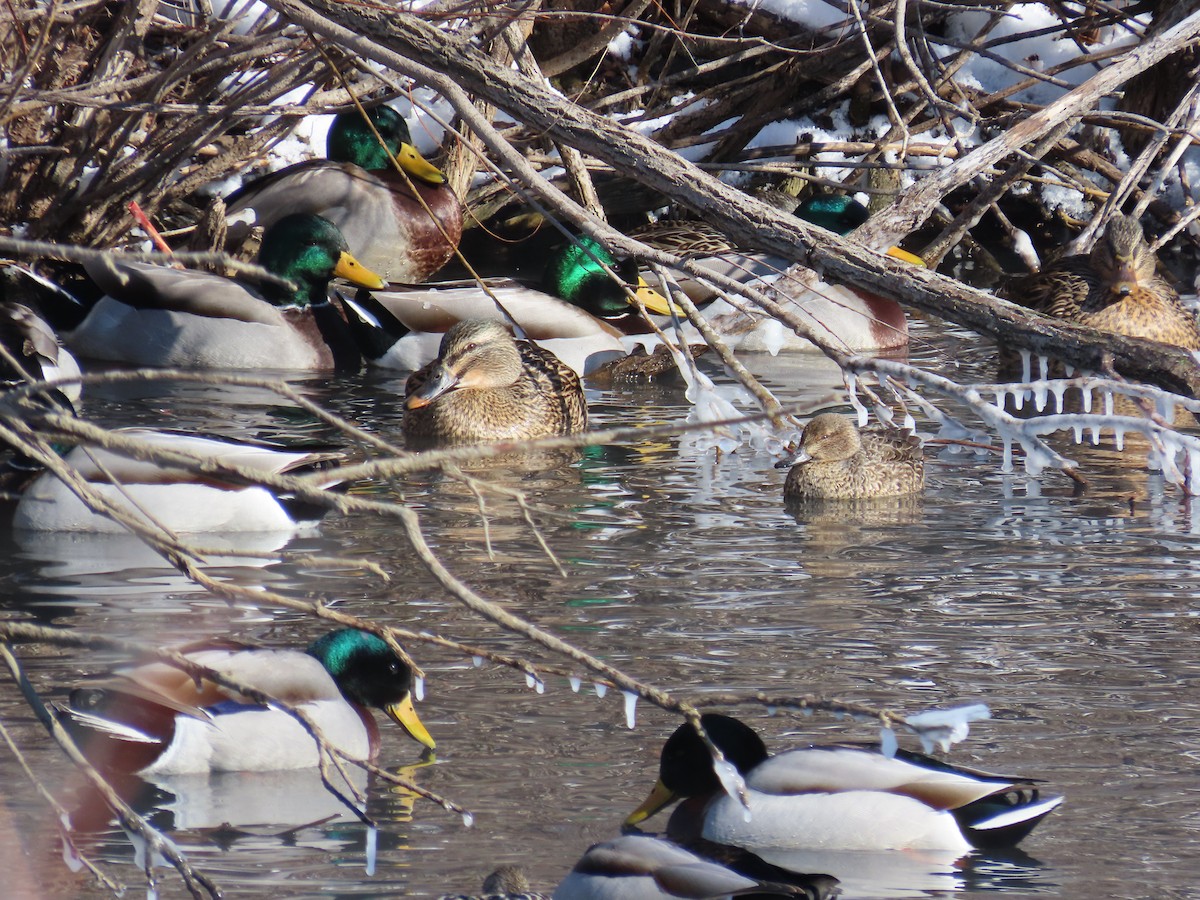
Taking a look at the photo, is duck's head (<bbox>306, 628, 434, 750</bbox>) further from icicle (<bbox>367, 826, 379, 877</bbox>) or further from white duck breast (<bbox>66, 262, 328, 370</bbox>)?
white duck breast (<bbox>66, 262, 328, 370</bbox>)

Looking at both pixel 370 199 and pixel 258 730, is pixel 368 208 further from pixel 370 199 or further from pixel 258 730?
pixel 258 730

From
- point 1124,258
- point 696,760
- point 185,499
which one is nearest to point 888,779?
point 696,760

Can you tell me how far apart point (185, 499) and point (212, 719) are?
2.43 meters

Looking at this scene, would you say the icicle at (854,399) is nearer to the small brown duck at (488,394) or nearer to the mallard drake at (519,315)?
the small brown duck at (488,394)

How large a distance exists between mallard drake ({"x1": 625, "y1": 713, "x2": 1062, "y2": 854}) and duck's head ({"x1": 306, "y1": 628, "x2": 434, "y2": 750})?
80cm

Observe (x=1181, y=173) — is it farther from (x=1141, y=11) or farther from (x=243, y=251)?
(x=243, y=251)

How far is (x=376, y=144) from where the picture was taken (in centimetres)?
1219

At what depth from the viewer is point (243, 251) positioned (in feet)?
38.4

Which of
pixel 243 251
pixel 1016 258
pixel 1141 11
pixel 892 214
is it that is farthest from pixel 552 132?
pixel 1016 258

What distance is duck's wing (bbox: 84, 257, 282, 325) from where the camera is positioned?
10250 millimetres

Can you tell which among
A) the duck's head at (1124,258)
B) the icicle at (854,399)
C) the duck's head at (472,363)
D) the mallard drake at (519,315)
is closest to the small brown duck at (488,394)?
the duck's head at (472,363)

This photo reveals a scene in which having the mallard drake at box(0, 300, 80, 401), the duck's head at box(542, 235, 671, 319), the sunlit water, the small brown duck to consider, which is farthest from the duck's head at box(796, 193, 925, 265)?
the mallard drake at box(0, 300, 80, 401)

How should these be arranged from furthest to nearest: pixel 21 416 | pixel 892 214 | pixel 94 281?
pixel 94 281
pixel 892 214
pixel 21 416

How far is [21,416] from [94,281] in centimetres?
827
